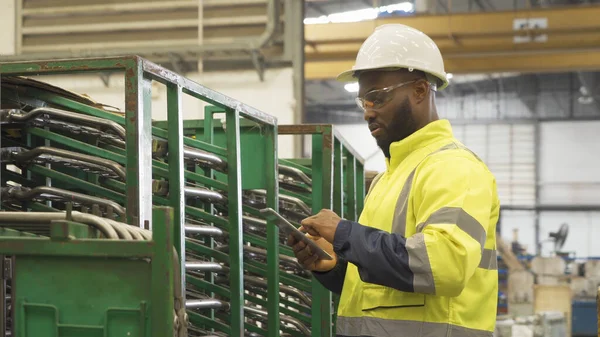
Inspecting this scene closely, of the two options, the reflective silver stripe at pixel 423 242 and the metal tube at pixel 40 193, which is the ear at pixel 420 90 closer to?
the reflective silver stripe at pixel 423 242

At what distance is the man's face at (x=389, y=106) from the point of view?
236cm

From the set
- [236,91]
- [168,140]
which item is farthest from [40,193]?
[236,91]

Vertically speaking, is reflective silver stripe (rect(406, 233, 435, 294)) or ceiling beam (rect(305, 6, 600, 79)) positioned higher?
ceiling beam (rect(305, 6, 600, 79))

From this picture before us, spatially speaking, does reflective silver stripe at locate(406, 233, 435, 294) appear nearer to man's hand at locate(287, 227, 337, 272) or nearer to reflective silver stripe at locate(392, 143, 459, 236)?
reflective silver stripe at locate(392, 143, 459, 236)

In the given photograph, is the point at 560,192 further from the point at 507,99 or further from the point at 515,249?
the point at 515,249

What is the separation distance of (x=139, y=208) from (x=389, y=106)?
81 cm

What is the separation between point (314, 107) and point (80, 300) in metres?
25.9

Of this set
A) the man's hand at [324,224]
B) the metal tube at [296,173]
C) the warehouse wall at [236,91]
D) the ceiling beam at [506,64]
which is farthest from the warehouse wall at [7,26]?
the man's hand at [324,224]

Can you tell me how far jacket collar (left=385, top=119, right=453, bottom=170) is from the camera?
2350 mm

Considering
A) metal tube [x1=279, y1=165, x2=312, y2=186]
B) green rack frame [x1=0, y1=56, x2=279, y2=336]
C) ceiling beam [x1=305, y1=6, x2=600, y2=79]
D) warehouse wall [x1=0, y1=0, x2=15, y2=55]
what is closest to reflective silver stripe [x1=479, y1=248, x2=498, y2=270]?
green rack frame [x1=0, y1=56, x2=279, y2=336]

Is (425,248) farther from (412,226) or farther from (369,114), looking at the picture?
(369,114)

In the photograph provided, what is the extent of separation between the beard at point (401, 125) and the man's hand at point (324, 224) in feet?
1.09

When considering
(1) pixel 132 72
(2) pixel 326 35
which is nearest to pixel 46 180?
(1) pixel 132 72

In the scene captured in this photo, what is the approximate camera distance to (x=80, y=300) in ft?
5.28
